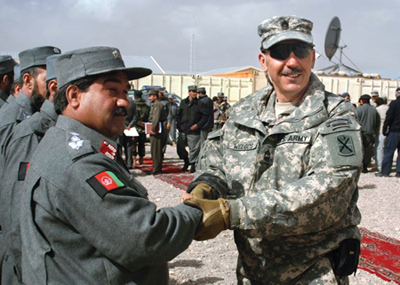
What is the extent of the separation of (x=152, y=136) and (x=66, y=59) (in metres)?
8.32

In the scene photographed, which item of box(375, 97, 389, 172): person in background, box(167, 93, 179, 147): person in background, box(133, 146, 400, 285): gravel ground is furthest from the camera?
box(167, 93, 179, 147): person in background

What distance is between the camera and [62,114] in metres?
1.95

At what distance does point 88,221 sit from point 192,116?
8.72m

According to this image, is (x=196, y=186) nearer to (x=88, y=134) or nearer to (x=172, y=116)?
(x=88, y=134)

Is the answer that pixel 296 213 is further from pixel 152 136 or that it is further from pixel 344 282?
pixel 152 136

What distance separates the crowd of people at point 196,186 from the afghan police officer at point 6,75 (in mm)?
1893

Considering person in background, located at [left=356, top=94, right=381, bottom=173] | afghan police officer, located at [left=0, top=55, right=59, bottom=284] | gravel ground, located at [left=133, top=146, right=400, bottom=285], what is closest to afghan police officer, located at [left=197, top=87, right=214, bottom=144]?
gravel ground, located at [left=133, top=146, right=400, bottom=285]

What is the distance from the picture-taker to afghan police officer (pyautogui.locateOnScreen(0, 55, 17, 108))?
15.3ft

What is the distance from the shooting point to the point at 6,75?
186 inches

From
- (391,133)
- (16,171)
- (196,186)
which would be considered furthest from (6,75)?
(391,133)

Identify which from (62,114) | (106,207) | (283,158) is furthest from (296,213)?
(62,114)

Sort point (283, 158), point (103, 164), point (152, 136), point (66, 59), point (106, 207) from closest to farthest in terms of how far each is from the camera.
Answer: point (106, 207) → point (103, 164) → point (66, 59) → point (283, 158) → point (152, 136)

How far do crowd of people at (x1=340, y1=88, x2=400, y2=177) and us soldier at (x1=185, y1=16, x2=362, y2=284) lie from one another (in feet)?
25.7

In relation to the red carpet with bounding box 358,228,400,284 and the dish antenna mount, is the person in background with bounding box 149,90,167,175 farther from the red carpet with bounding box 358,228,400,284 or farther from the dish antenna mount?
the dish antenna mount
